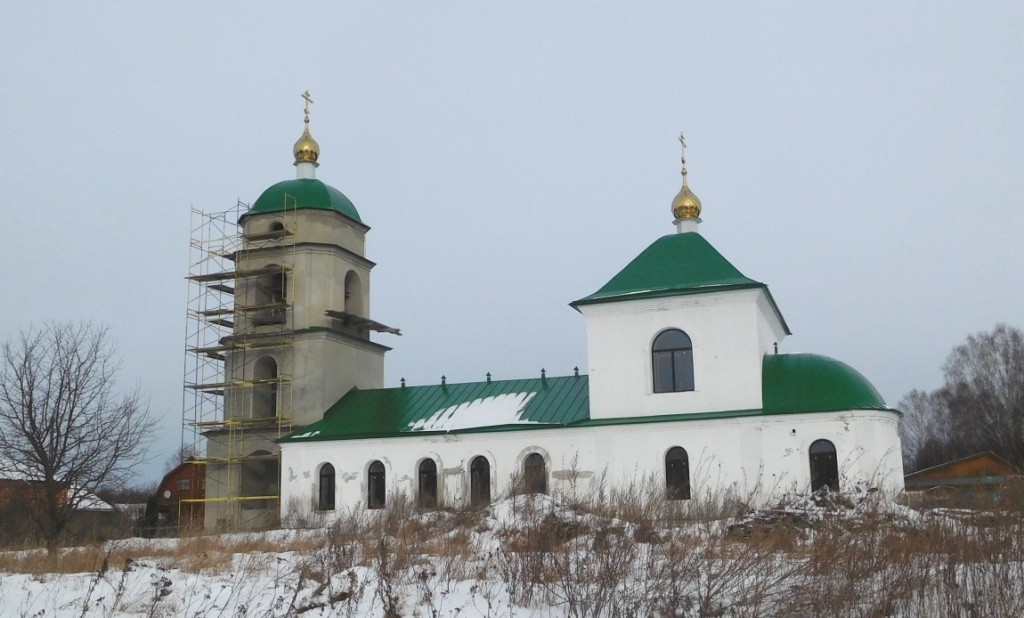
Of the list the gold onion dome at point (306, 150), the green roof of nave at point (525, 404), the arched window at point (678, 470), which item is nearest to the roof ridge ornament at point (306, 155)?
the gold onion dome at point (306, 150)

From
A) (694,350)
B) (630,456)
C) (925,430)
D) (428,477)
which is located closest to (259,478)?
(428,477)

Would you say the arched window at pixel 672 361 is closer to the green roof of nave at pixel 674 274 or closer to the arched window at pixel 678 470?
the green roof of nave at pixel 674 274

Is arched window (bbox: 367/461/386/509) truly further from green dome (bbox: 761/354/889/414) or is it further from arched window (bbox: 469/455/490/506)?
green dome (bbox: 761/354/889/414)

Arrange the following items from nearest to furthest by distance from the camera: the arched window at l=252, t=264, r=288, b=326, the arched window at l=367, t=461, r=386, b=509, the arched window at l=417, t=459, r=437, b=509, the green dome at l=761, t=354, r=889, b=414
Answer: the green dome at l=761, t=354, r=889, b=414
the arched window at l=417, t=459, r=437, b=509
the arched window at l=367, t=461, r=386, b=509
the arched window at l=252, t=264, r=288, b=326

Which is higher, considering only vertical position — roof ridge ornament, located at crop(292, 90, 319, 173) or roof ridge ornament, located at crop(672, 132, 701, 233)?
roof ridge ornament, located at crop(292, 90, 319, 173)

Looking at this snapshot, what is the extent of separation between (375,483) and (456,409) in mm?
2979

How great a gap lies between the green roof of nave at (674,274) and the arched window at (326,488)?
840 centimetres

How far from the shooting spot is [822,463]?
22328 mm

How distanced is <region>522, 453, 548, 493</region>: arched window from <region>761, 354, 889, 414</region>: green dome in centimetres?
572

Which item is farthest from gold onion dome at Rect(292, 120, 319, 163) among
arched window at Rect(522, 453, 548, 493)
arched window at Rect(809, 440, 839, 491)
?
arched window at Rect(809, 440, 839, 491)

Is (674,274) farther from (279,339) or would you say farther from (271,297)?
(271,297)

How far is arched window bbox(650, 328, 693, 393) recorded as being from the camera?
23984 millimetres

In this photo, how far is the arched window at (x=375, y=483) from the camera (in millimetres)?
26812

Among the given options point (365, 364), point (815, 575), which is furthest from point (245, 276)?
point (815, 575)
